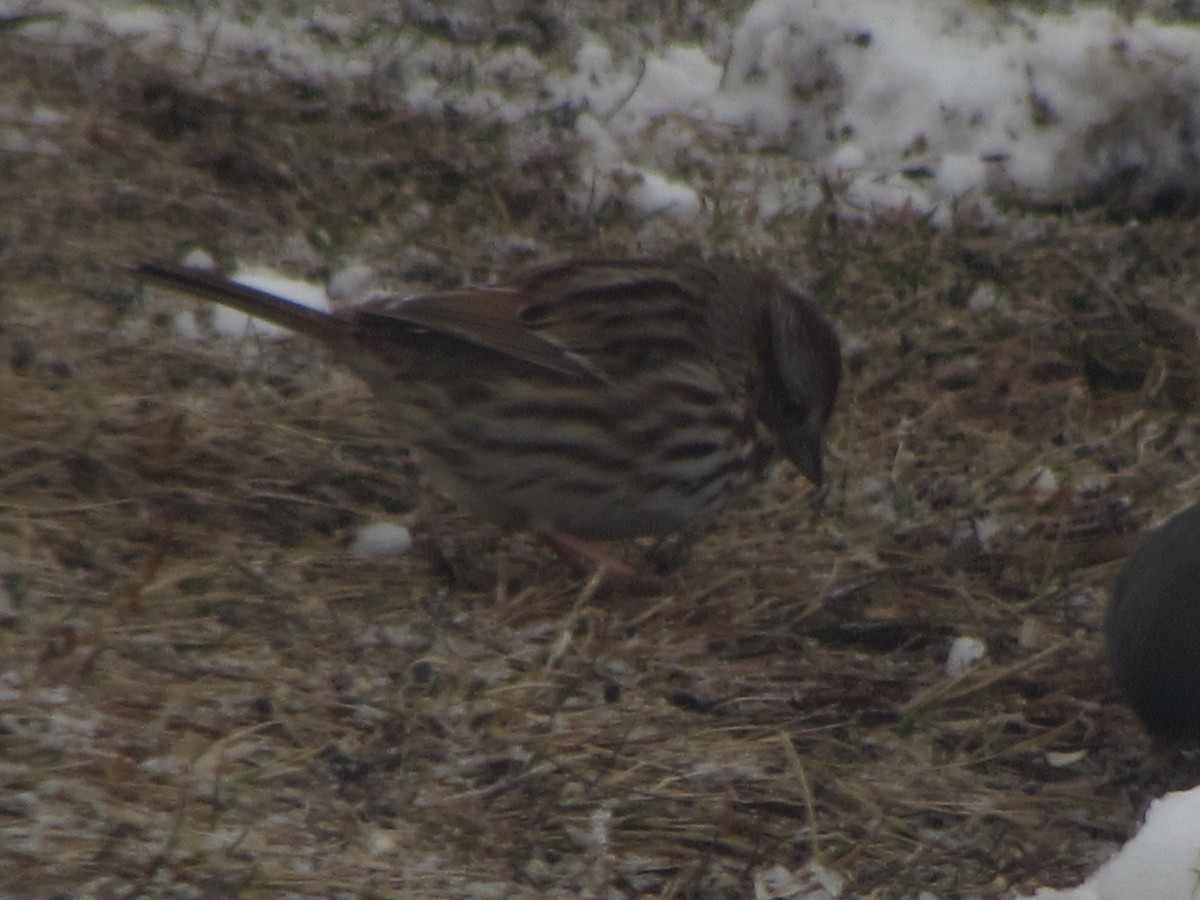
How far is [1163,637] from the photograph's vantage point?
3938 millimetres

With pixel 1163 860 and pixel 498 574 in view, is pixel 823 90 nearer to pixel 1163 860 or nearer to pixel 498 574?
pixel 498 574

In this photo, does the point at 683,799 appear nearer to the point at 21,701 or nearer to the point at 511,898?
the point at 511,898

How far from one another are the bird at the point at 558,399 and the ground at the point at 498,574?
0.56 feet

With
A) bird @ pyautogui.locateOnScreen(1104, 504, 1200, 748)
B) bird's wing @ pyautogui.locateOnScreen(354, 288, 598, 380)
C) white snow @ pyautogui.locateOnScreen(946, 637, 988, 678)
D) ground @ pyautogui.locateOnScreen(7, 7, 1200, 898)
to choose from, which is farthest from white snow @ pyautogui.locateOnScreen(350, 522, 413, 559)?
bird @ pyautogui.locateOnScreen(1104, 504, 1200, 748)

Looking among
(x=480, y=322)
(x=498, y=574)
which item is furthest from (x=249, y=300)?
(x=498, y=574)

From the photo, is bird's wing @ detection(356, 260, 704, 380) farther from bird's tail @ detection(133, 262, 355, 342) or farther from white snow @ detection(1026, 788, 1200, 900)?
white snow @ detection(1026, 788, 1200, 900)

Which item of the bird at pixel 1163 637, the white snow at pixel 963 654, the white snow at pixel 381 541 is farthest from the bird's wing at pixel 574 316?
the bird at pixel 1163 637

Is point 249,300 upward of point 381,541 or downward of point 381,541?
upward

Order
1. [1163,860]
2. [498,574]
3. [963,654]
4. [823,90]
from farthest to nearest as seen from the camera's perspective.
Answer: [823,90] → [498,574] → [963,654] → [1163,860]

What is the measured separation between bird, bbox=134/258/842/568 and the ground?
0.17 m

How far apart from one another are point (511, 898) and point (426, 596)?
4.07 ft

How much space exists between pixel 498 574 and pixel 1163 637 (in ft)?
4.91

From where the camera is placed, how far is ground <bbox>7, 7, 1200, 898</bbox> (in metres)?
3.65

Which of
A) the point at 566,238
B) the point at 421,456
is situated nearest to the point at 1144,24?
the point at 566,238
